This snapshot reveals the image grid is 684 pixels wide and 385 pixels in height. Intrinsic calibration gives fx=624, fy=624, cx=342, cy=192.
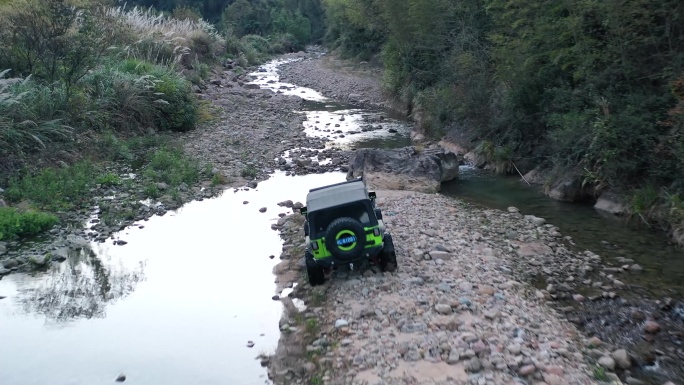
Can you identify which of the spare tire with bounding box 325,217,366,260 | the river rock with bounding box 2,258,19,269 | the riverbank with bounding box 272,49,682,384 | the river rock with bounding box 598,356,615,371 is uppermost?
the spare tire with bounding box 325,217,366,260

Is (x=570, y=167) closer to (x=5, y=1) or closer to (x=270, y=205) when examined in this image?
(x=270, y=205)

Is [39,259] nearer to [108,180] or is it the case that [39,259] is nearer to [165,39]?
[108,180]

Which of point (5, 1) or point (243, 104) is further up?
point (5, 1)

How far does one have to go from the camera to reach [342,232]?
32.4 feet

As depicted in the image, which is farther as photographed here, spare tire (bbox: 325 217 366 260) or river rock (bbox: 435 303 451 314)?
spare tire (bbox: 325 217 366 260)

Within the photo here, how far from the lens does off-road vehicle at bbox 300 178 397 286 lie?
389 inches

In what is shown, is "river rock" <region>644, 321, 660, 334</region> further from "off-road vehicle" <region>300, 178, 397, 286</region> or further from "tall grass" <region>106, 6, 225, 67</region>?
"tall grass" <region>106, 6, 225, 67</region>

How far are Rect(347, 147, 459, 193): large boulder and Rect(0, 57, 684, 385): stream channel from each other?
0.90 meters

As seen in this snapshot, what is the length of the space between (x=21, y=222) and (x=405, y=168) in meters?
9.96

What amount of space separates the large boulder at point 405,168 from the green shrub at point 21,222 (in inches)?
325

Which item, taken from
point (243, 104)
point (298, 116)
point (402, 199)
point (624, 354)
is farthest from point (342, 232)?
point (243, 104)

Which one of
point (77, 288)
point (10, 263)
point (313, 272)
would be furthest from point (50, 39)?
point (313, 272)

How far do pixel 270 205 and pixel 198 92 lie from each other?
1887cm

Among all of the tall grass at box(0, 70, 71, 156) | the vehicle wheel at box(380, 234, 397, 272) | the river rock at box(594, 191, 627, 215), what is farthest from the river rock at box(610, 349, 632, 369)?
the tall grass at box(0, 70, 71, 156)
